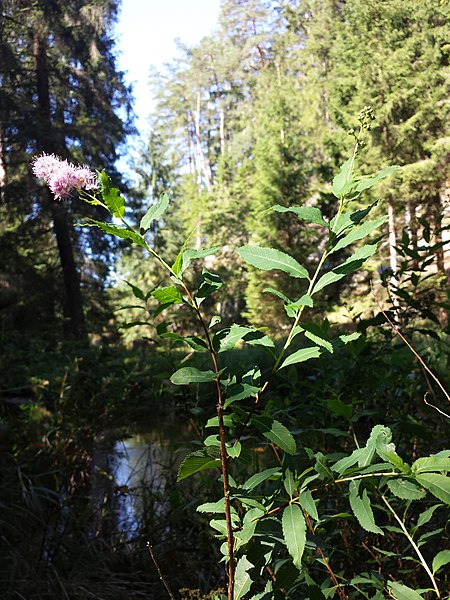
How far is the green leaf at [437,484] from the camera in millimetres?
406

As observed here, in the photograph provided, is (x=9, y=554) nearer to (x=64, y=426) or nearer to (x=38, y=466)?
(x=38, y=466)

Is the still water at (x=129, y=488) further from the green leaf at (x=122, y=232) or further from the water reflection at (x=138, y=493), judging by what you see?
the green leaf at (x=122, y=232)

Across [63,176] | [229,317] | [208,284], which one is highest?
[229,317]

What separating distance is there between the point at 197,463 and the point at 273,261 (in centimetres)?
20

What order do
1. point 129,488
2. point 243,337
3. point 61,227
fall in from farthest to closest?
point 61,227
point 129,488
point 243,337

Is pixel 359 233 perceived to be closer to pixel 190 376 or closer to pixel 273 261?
pixel 273 261

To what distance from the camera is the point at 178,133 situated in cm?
2531

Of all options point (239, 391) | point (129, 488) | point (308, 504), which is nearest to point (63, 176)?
point (239, 391)

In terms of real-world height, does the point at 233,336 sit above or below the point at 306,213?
below

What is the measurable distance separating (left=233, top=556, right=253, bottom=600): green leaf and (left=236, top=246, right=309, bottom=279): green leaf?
288 millimetres

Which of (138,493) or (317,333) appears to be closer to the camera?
(317,333)

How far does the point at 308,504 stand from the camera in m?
0.46

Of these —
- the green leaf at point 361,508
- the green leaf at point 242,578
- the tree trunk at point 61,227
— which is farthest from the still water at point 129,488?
the tree trunk at point 61,227

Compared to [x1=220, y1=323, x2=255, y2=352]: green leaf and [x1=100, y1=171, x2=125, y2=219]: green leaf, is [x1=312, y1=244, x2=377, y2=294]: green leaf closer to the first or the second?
[x1=220, y1=323, x2=255, y2=352]: green leaf
